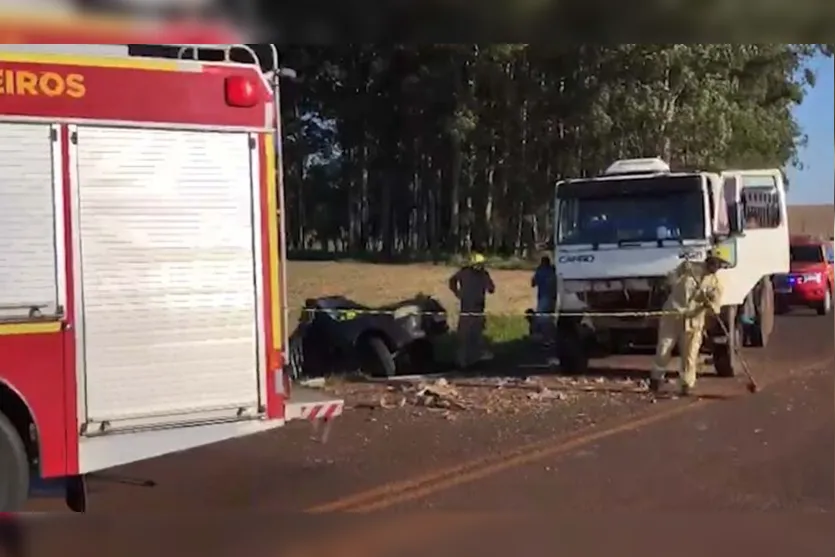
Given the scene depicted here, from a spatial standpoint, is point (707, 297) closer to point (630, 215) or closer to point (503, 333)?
point (630, 215)

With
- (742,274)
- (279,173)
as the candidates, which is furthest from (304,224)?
(742,274)

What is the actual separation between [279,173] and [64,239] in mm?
1052

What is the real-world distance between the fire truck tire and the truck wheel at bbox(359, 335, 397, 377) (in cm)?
165

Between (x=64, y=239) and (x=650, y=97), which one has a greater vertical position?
(x=650, y=97)

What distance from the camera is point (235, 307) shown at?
5.64 meters

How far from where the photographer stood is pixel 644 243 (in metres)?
8.86

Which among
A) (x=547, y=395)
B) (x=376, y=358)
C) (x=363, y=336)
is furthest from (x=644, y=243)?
(x=363, y=336)

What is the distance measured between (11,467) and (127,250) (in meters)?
1.14

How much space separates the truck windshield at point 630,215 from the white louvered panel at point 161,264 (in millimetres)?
1710

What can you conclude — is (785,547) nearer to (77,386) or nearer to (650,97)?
(650,97)

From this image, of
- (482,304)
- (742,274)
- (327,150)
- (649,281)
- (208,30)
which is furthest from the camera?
(742,274)

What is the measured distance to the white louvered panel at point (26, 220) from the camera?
5105mm

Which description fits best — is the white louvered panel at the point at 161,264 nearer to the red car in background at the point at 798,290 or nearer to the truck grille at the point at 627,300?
the truck grille at the point at 627,300

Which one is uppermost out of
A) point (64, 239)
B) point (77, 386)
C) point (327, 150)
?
point (327, 150)
